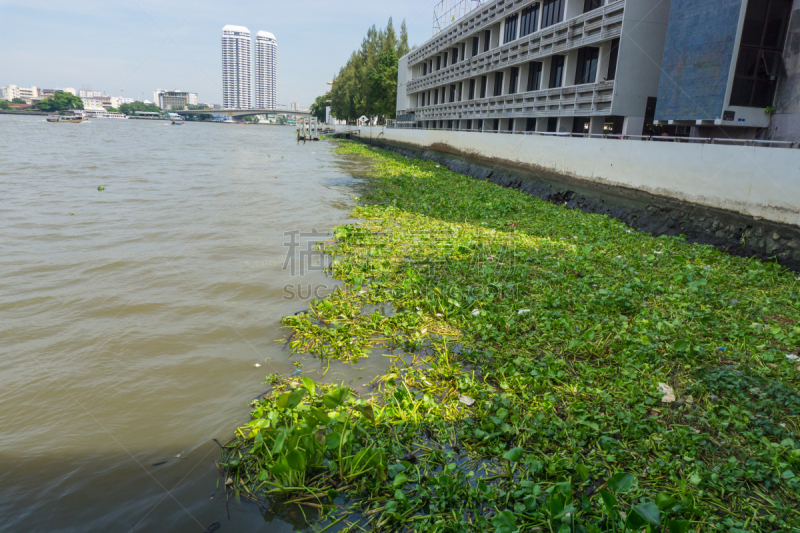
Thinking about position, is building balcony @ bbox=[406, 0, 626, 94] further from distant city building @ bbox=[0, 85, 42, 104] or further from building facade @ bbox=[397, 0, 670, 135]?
distant city building @ bbox=[0, 85, 42, 104]

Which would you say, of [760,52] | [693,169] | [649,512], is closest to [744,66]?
[760,52]

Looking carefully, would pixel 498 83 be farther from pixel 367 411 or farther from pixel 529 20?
pixel 367 411

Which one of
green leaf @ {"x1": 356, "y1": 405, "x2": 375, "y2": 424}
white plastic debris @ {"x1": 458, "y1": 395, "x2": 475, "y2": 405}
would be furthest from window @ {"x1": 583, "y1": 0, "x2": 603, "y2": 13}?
green leaf @ {"x1": 356, "y1": 405, "x2": 375, "y2": 424}

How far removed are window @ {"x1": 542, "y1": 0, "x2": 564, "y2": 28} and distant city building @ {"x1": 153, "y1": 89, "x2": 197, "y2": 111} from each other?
141m

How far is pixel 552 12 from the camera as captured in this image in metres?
24.7

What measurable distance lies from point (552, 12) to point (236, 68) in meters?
58.9

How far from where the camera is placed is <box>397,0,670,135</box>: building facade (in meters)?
18.0

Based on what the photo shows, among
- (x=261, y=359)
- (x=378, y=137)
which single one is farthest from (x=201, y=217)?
(x=378, y=137)

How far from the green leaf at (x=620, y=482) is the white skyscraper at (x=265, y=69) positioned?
8745 cm

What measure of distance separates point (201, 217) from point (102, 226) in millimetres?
2004

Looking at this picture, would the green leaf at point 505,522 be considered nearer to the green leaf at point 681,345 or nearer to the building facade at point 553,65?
the green leaf at point 681,345

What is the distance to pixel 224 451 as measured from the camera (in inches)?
126

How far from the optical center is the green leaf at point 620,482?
7.85 ft

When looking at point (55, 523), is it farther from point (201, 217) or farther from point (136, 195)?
point (136, 195)
